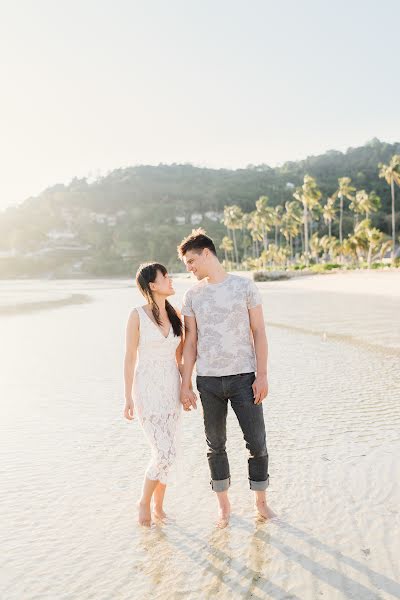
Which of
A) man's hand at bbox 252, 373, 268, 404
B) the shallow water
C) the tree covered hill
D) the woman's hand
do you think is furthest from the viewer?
the tree covered hill

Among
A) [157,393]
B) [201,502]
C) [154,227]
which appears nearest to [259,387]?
Answer: [157,393]

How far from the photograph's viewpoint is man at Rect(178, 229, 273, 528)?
3836mm

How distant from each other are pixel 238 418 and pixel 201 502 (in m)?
0.86

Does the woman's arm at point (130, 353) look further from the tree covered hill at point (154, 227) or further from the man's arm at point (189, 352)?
the tree covered hill at point (154, 227)

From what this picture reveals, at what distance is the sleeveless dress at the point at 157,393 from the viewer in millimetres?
3885

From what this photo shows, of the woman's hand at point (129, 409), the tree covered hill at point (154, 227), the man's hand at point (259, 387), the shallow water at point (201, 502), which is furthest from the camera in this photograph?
the tree covered hill at point (154, 227)

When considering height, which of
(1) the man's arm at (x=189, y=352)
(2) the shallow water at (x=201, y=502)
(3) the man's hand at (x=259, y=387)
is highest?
(1) the man's arm at (x=189, y=352)

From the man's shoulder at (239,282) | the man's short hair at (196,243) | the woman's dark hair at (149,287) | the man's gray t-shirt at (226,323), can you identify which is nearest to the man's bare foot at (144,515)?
the man's gray t-shirt at (226,323)

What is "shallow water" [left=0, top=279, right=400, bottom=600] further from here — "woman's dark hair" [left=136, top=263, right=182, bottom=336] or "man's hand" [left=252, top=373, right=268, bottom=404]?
"woman's dark hair" [left=136, top=263, right=182, bottom=336]

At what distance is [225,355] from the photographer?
384 centimetres

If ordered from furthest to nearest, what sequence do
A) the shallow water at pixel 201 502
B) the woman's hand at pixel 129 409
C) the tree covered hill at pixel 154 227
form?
the tree covered hill at pixel 154 227
the woman's hand at pixel 129 409
the shallow water at pixel 201 502

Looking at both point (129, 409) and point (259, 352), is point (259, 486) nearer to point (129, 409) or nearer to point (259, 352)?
point (259, 352)

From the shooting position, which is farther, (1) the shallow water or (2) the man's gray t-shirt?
(2) the man's gray t-shirt

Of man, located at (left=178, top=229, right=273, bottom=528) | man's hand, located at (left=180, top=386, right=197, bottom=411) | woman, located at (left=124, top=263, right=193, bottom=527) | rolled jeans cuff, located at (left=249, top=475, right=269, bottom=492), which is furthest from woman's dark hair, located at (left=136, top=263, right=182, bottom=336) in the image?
rolled jeans cuff, located at (left=249, top=475, right=269, bottom=492)
